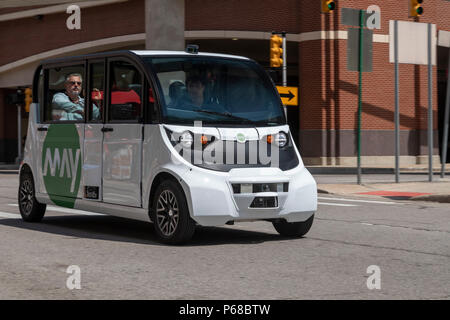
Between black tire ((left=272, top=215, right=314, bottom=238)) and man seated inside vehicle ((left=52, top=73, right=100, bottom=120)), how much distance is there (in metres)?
3.01

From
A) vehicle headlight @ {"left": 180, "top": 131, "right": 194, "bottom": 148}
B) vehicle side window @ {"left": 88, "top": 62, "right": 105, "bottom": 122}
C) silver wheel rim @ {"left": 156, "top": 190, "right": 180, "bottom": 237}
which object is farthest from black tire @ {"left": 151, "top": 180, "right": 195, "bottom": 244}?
vehicle side window @ {"left": 88, "top": 62, "right": 105, "bottom": 122}

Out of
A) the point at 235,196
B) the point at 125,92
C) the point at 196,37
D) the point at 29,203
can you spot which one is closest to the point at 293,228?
the point at 235,196

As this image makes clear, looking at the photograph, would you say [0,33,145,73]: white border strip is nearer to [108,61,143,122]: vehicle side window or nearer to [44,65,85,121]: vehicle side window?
[44,65,85,121]: vehicle side window

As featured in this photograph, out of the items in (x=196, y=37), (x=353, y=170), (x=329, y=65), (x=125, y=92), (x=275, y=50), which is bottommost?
(x=353, y=170)

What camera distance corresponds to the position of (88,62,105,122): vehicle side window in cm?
1077

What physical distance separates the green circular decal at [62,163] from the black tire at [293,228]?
2736 millimetres

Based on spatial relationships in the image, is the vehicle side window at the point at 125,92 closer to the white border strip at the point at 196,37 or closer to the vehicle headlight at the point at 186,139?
the vehicle headlight at the point at 186,139

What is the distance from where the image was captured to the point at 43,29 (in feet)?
150

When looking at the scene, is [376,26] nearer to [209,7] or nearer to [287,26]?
[287,26]

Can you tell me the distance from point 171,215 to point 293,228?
5.44 feet

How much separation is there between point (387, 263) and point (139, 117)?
3412mm

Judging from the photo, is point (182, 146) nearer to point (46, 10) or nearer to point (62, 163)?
point (62, 163)

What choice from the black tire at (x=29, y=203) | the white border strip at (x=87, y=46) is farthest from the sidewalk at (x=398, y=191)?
the white border strip at (x=87, y=46)

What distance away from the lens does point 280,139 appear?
9.78 metres
